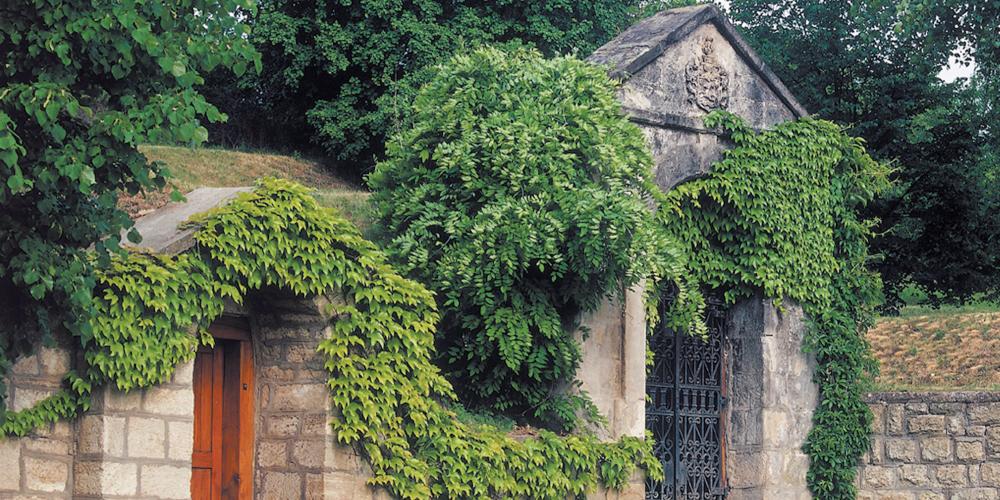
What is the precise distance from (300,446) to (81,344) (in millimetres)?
2011

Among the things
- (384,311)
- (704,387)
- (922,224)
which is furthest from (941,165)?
(384,311)

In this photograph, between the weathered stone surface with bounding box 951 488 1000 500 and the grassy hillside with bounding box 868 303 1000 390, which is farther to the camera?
the grassy hillside with bounding box 868 303 1000 390

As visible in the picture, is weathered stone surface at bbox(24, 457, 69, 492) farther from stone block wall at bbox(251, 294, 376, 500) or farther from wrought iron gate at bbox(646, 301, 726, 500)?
wrought iron gate at bbox(646, 301, 726, 500)

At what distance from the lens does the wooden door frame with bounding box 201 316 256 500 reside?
10.1 metres

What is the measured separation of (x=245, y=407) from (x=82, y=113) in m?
3.00

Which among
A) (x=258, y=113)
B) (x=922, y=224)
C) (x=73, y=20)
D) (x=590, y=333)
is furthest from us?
(x=258, y=113)

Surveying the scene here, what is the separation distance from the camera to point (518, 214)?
10930 mm

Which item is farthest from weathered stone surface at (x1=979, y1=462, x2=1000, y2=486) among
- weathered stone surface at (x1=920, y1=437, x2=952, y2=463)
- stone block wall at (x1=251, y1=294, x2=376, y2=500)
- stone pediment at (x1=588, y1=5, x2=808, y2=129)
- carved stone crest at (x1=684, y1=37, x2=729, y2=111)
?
stone block wall at (x1=251, y1=294, x2=376, y2=500)

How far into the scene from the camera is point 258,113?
2503cm

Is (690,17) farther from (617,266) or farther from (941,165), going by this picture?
(941,165)

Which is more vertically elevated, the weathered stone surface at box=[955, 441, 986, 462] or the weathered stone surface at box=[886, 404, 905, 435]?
the weathered stone surface at box=[886, 404, 905, 435]

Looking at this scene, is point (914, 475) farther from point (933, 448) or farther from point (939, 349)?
point (939, 349)

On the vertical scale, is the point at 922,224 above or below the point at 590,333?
above

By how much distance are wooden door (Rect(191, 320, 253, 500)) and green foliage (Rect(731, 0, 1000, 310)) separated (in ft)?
39.7
